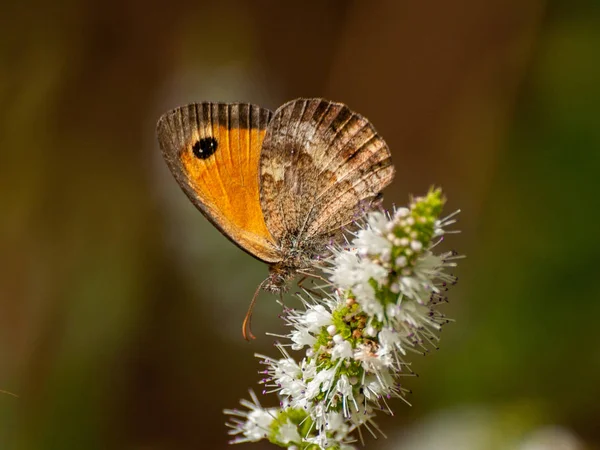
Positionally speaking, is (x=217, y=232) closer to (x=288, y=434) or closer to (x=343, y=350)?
(x=288, y=434)

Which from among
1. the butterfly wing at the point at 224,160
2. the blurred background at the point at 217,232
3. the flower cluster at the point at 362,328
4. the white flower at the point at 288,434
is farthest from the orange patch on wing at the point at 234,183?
the blurred background at the point at 217,232

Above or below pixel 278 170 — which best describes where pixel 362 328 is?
below

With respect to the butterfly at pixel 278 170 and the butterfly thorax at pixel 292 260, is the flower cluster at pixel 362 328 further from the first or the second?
the butterfly at pixel 278 170

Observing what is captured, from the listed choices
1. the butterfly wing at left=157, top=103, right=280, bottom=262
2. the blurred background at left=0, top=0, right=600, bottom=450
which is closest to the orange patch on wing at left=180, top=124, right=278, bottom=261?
the butterfly wing at left=157, top=103, right=280, bottom=262

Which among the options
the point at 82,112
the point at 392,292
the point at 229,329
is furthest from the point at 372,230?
the point at 82,112

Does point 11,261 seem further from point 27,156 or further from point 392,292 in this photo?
point 392,292

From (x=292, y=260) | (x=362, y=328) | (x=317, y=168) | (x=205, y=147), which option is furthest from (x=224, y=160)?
(x=362, y=328)
